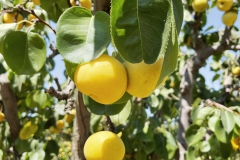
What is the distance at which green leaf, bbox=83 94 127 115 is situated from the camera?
0.77 m

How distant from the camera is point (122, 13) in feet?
1.55

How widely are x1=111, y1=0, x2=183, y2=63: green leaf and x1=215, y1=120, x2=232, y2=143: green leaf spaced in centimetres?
100

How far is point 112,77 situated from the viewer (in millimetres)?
531

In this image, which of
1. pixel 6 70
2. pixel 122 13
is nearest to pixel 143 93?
pixel 122 13

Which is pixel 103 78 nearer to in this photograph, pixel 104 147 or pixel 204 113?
pixel 104 147

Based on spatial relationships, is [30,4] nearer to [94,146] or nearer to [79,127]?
[79,127]

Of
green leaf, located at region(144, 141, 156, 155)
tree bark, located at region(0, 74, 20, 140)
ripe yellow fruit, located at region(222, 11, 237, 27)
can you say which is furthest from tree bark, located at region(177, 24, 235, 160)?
tree bark, located at region(0, 74, 20, 140)

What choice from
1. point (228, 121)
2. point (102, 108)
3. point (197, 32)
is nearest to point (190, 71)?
point (197, 32)

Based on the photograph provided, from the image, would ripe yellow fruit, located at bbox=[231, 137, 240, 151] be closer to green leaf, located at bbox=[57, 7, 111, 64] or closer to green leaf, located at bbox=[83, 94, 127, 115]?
green leaf, located at bbox=[83, 94, 127, 115]

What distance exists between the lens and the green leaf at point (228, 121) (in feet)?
4.26

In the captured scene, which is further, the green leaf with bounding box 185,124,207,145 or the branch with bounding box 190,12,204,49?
the branch with bounding box 190,12,204,49

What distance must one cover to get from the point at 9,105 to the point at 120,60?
1.51 m

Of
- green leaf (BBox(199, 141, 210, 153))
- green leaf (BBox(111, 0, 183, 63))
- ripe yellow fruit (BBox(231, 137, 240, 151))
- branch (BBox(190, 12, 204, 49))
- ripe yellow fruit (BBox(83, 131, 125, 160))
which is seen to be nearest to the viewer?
green leaf (BBox(111, 0, 183, 63))

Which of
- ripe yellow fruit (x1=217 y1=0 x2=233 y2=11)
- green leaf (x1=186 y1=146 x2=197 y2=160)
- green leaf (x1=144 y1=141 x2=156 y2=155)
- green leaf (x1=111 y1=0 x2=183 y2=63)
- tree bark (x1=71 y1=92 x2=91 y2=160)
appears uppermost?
green leaf (x1=111 y1=0 x2=183 y2=63)
